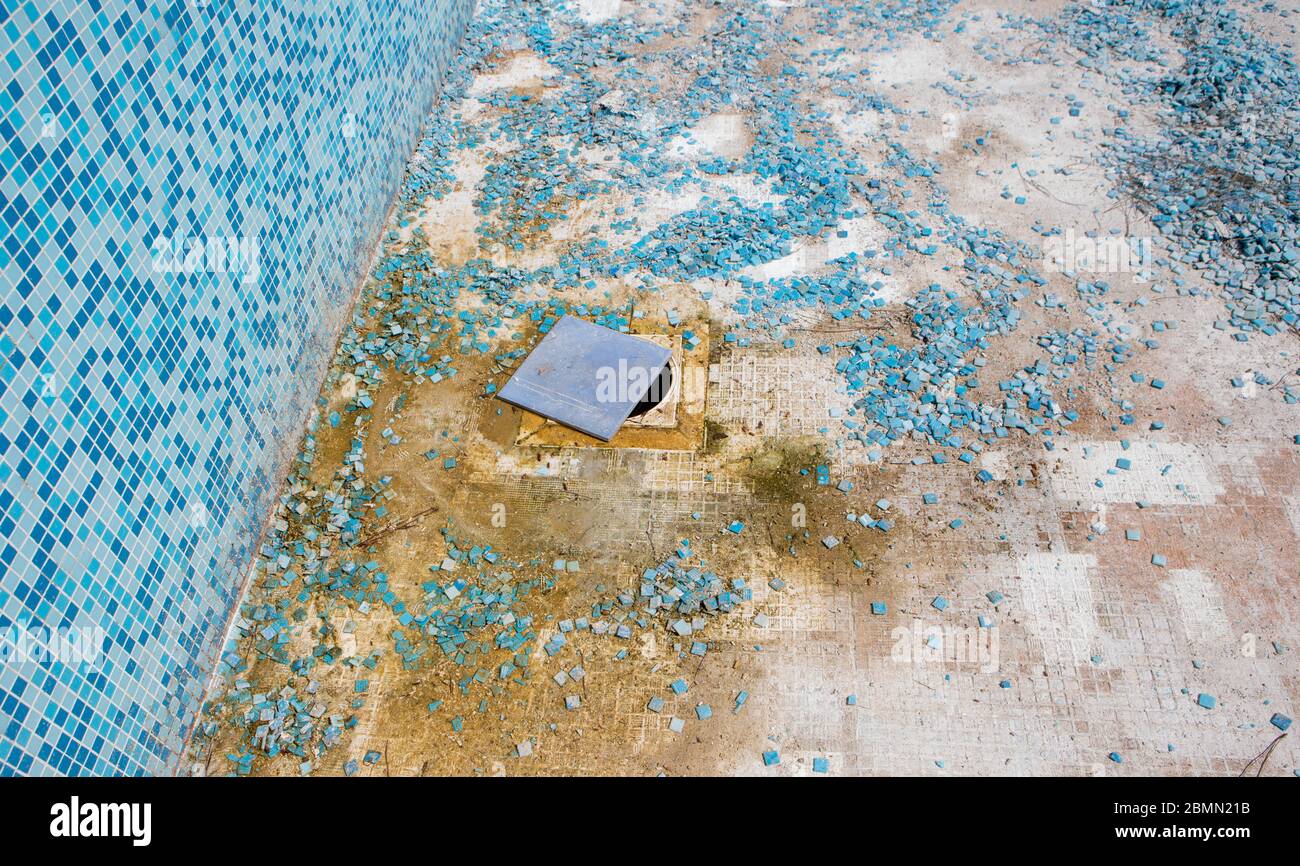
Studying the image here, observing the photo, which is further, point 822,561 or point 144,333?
point 822,561

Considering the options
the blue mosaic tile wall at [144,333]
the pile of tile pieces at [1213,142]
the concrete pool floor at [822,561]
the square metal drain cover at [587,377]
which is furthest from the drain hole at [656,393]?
the pile of tile pieces at [1213,142]

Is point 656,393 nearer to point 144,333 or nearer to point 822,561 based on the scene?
point 822,561

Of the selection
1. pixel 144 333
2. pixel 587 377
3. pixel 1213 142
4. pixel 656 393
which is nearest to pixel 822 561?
pixel 656 393

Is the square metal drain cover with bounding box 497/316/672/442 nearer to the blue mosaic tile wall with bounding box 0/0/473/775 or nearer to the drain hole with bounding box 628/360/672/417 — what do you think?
the drain hole with bounding box 628/360/672/417

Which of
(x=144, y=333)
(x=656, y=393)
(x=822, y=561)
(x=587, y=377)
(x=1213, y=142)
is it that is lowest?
(x=822, y=561)

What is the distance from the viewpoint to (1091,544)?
262 inches

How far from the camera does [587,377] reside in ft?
25.4

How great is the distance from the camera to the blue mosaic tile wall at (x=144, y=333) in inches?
181

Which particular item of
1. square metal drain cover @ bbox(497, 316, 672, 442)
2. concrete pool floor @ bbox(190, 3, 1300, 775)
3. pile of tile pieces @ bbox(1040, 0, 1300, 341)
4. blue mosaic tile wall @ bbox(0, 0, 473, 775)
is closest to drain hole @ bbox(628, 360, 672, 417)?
square metal drain cover @ bbox(497, 316, 672, 442)

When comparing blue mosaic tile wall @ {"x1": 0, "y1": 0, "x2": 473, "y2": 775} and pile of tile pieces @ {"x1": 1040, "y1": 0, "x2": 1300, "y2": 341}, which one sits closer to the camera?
blue mosaic tile wall @ {"x1": 0, "y1": 0, "x2": 473, "y2": 775}

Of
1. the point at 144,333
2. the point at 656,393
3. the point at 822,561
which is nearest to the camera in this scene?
the point at 144,333

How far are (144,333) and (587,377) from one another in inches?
134

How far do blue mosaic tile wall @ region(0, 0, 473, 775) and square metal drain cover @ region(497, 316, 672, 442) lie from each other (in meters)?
1.86

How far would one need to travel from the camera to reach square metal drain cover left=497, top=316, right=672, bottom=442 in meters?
7.52
